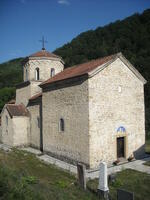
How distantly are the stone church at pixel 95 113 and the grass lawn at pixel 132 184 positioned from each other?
7.09ft

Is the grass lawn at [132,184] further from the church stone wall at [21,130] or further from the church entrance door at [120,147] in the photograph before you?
the church stone wall at [21,130]

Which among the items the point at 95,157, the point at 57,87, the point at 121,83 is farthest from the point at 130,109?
the point at 57,87

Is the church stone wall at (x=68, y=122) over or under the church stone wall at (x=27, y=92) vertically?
under

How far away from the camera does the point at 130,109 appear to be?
620 inches

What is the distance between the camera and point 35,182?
941 cm

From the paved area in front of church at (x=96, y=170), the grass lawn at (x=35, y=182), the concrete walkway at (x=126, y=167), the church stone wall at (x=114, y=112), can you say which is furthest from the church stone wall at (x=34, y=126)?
the concrete walkway at (x=126, y=167)

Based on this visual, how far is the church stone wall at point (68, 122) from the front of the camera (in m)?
13.8

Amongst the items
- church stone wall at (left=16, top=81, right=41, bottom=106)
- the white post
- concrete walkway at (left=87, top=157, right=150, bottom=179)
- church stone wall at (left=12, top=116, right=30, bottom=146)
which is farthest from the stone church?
the white post

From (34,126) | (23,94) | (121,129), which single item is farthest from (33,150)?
(121,129)

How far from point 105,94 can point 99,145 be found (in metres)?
3.39

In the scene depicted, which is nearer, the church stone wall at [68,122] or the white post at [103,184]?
the white post at [103,184]

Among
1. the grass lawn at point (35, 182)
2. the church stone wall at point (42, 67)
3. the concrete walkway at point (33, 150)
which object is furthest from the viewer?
the church stone wall at point (42, 67)

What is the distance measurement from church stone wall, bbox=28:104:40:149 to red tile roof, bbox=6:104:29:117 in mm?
672

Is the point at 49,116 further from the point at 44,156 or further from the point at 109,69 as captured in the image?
the point at 109,69
